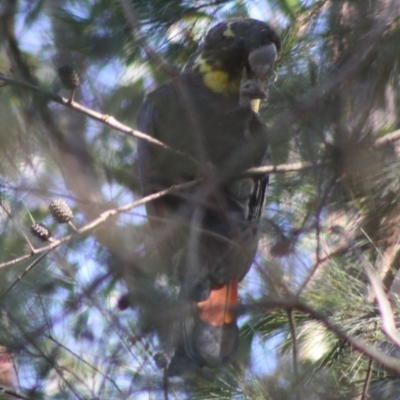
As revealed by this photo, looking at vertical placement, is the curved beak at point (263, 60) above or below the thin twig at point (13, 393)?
above

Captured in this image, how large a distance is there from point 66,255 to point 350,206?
855mm

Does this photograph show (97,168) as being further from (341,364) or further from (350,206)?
(341,364)

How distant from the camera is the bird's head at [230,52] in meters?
2.85

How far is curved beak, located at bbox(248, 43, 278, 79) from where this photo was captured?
8.91 feet

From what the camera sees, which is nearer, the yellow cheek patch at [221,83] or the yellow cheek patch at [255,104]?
the yellow cheek patch at [255,104]

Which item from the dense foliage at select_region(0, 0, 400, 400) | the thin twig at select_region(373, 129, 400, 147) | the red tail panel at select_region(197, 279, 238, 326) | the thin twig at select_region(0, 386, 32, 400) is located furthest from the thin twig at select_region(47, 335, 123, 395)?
the thin twig at select_region(373, 129, 400, 147)

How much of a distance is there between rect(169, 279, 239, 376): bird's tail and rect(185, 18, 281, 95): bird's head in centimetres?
85

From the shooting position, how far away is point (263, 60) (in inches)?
109

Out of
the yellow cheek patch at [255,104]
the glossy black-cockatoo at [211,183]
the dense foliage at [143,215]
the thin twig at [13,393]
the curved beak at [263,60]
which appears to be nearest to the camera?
the dense foliage at [143,215]

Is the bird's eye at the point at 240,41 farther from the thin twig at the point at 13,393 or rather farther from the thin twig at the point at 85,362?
the thin twig at the point at 13,393

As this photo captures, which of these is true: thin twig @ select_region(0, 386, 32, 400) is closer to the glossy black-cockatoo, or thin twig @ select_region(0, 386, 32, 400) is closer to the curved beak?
the glossy black-cockatoo

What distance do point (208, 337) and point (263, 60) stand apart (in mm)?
1041

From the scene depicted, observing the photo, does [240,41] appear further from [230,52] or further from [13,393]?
[13,393]

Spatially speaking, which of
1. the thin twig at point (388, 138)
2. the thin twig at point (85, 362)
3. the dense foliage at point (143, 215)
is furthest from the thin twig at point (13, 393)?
the thin twig at point (388, 138)
